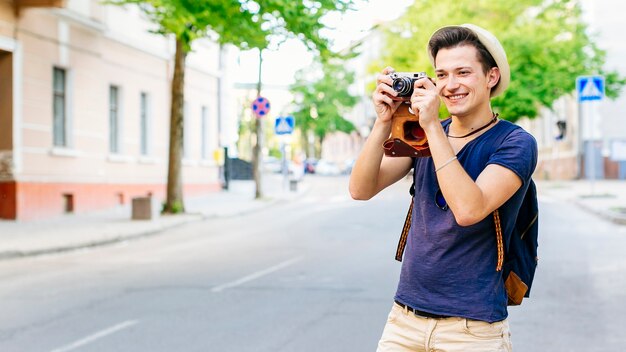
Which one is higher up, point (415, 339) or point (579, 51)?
point (579, 51)

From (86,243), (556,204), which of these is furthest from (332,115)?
(86,243)

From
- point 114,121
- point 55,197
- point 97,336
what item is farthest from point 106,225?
point 97,336

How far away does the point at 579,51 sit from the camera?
134ft

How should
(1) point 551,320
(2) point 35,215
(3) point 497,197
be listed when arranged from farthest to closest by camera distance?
1. (2) point 35,215
2. (1) point 551,320
3. (3) point 497,197

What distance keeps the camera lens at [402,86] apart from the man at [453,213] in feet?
0.07

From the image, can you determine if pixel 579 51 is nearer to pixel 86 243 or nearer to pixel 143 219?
pixel 143 219

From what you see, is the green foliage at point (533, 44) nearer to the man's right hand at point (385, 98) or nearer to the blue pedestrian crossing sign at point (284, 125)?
the blue pedestrian crossing sign at point (284, 125)

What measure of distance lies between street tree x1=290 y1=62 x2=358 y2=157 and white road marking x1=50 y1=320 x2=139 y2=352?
70.1m

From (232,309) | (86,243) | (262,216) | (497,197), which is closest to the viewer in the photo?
(497,197)

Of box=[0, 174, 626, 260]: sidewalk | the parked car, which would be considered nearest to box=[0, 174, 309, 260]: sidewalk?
box=[0, 174, 626, 260]: sidewalk

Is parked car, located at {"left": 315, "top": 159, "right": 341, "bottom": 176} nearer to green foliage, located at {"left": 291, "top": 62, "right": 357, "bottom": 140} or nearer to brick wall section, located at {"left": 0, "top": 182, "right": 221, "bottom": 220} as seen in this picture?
green foliage, located at {"left": 291, "top": 62, "right": 357, "bottom": 140}

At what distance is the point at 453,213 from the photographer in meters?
2.73

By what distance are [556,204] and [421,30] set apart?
2307cm

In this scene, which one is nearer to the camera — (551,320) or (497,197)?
(497,197)
